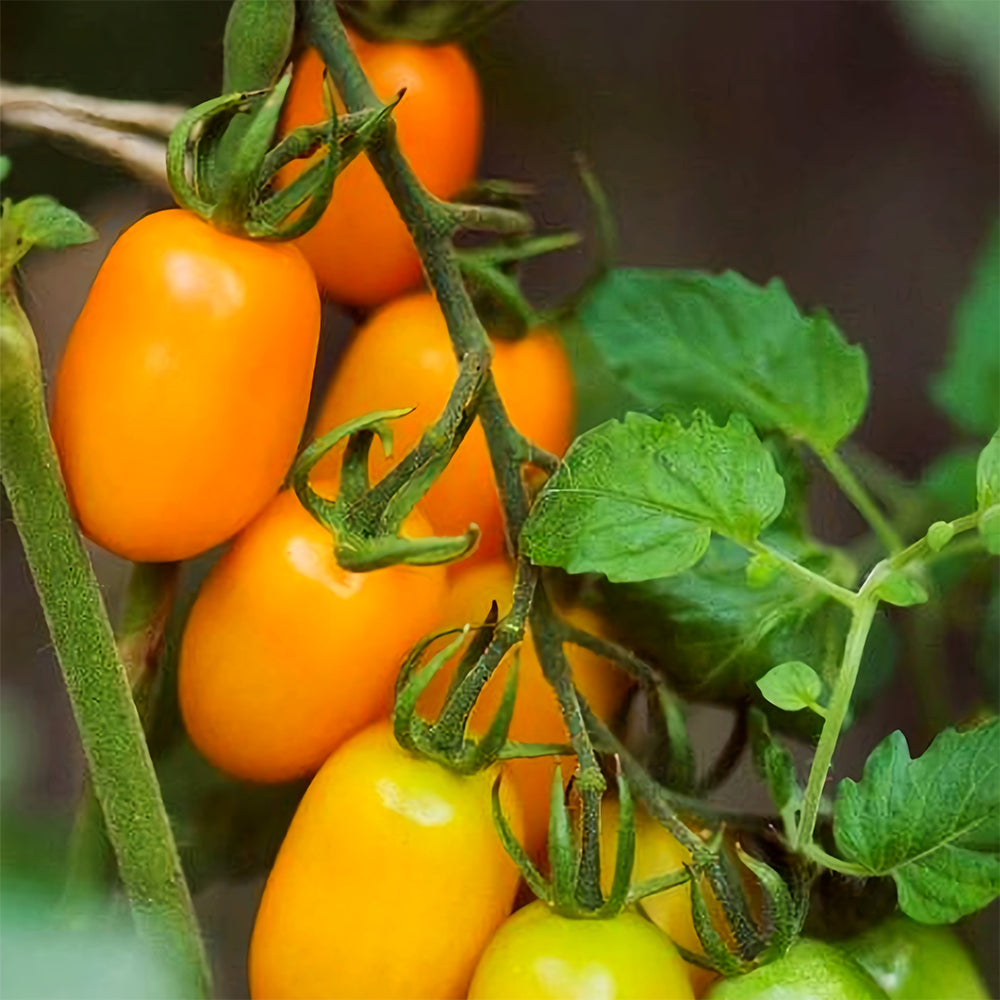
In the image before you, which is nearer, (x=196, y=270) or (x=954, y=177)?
(x=196, y=270)

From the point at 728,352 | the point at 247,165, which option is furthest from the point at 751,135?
the point at 247,165

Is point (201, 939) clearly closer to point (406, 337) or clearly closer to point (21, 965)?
point (21, 965)

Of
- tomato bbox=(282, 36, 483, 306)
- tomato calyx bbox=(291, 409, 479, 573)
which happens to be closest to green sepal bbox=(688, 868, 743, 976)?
tomato calyx bbox=(291, 409, 479, 573)

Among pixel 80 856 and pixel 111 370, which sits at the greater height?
pixel 111 370

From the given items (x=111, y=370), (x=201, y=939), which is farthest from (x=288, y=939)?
(x=111, y=370)

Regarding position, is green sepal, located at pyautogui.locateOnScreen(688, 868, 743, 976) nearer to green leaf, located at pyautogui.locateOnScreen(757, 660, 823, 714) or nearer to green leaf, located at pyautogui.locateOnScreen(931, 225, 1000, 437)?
green leaf, located at pyautogui.locateOnScreen(757, 660, 823, 714)

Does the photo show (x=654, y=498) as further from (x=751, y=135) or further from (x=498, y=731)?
(x=751, y=135)

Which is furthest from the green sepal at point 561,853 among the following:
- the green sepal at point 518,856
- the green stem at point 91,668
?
the green stem at point 91,668
